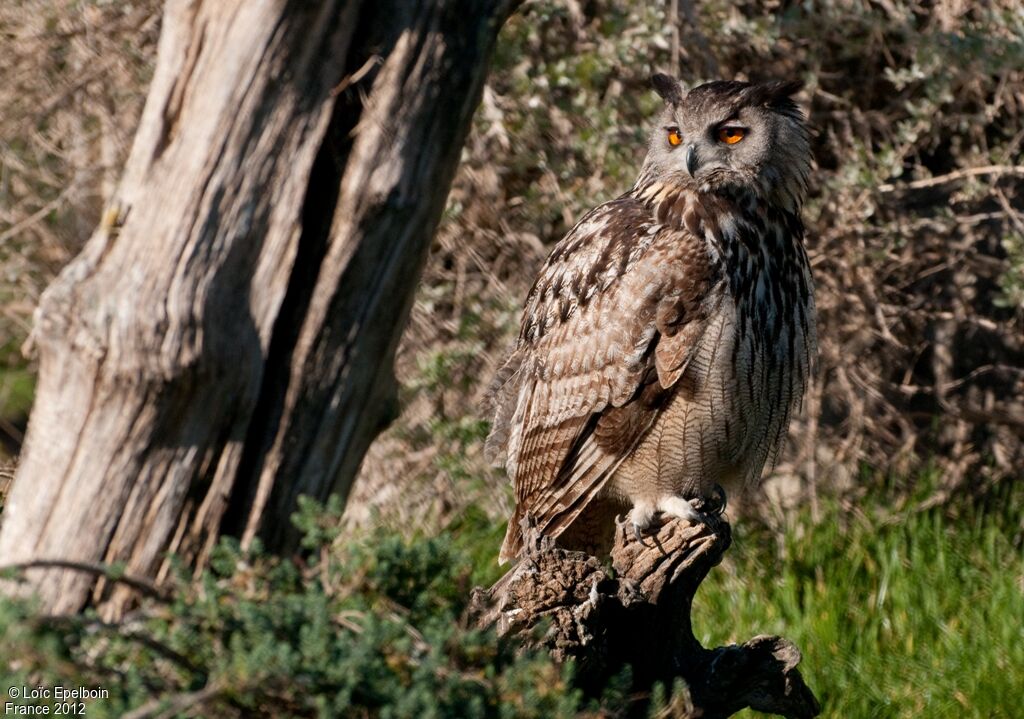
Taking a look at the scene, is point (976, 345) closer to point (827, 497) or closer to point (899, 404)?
point (899, 404)

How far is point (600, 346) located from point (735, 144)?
2.20 ft

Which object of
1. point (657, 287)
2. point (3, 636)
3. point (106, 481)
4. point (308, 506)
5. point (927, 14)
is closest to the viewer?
point (3, 636)

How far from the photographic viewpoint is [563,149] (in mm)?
4984

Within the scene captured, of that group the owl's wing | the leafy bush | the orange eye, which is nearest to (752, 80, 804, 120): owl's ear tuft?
the orange eye

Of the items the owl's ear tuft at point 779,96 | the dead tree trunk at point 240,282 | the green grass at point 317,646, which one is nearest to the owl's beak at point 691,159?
the owl's ear tuft at point 779,96

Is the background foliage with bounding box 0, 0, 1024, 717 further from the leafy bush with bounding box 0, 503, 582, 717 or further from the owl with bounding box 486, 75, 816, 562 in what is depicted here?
the leafy bush with bounding box 0, 503, 582, 717

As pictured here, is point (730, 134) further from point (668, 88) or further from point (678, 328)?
point (678, 328)

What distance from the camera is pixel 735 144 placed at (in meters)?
3.51

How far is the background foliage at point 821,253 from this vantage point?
447cm

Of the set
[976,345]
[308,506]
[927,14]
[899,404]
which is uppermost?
[927,14]

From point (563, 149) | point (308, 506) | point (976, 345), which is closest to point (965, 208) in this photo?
point (976, 345)

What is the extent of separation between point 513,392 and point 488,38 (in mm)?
1123

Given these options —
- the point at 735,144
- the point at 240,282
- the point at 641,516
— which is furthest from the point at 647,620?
the point at 735,144

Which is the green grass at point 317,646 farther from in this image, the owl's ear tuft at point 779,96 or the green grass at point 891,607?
the owl's ear tuft at point 779,96
